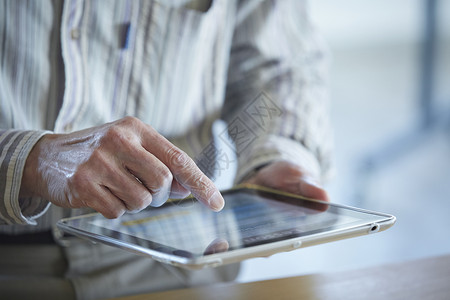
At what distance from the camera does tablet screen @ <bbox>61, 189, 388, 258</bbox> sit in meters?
0.36

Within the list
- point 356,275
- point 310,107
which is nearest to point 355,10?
point 310,107

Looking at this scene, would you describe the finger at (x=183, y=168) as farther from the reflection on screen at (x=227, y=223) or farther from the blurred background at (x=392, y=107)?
the blurred background at (x=392, y=107)

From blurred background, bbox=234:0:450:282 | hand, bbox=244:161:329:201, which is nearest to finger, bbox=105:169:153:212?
hand, bbox=244:161:329:201

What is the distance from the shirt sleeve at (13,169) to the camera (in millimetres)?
406

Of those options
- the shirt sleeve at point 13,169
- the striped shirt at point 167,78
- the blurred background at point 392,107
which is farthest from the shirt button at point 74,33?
the blurred background at point 392,107

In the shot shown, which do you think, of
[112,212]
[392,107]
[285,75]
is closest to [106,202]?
[112,212]

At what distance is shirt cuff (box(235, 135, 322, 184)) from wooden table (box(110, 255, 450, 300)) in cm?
14

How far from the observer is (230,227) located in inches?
16.3

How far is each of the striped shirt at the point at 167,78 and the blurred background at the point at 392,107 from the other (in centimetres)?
113

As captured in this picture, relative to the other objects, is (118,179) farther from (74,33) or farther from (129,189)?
(74,33)

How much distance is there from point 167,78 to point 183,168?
0.31 m

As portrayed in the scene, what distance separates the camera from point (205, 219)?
0.45 m

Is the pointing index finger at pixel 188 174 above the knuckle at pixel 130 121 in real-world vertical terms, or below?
below

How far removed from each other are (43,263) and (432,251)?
129 centimetres
